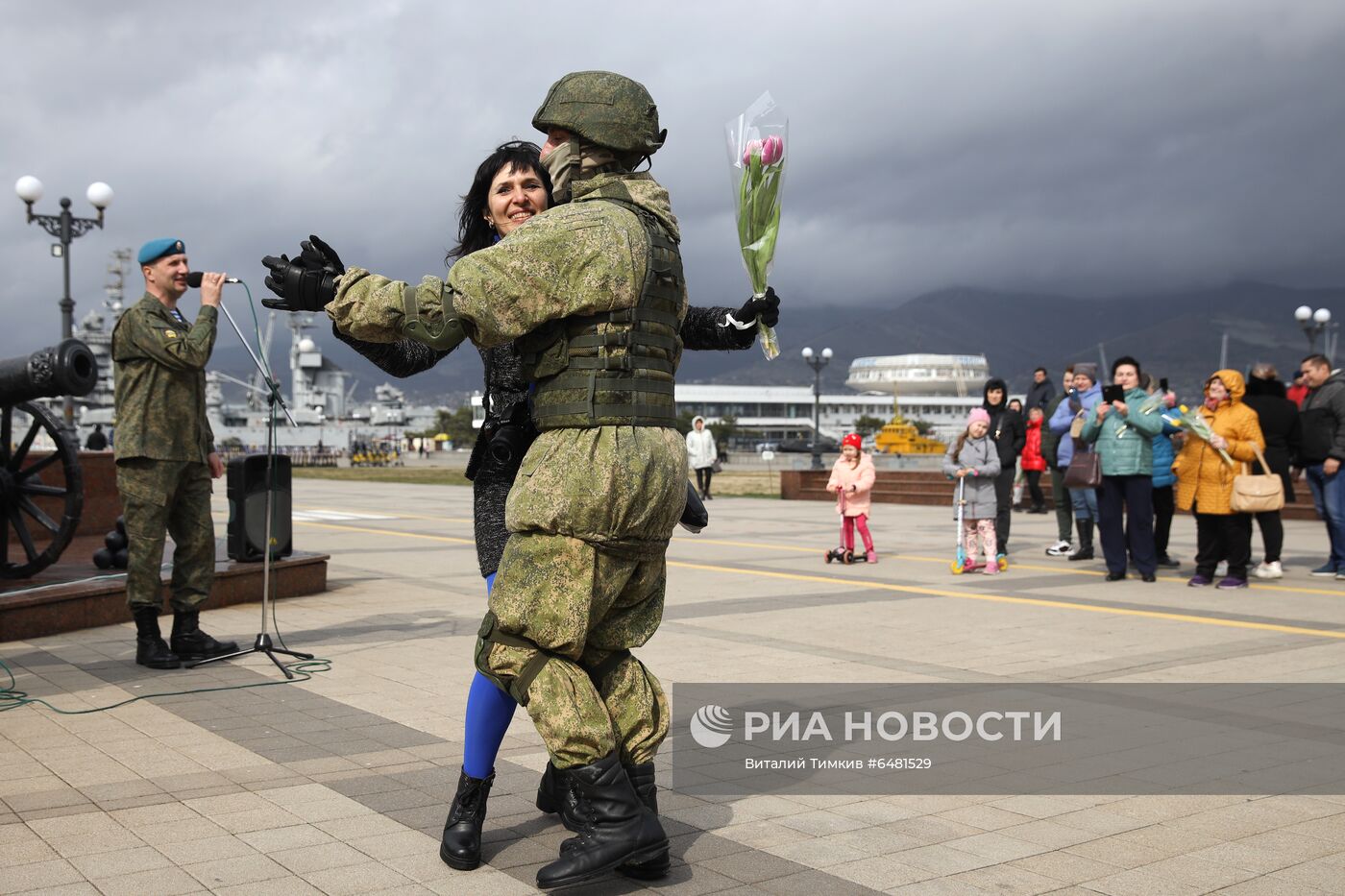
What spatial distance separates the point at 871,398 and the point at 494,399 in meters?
192

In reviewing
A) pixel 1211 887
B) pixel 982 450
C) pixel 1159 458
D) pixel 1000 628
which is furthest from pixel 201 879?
pixel 1159 458

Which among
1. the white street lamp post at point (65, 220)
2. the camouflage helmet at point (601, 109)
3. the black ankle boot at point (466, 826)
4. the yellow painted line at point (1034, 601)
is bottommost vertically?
the yellow painted line at point (1034, 601)

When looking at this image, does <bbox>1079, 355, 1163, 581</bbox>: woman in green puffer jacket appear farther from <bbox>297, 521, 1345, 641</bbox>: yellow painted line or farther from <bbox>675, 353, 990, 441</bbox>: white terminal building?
<bbox>675, 353, 990, 441</bbox>: white terminal building

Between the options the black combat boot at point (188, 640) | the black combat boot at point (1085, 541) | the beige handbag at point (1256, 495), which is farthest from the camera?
the black combat boot at point (1085, 541)

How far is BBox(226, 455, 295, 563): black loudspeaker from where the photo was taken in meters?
9.47

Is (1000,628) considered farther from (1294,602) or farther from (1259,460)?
(1259,460)

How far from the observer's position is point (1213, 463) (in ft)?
36.2

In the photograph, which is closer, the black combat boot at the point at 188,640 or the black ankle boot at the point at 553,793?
the black ankle boot at the point at 553,793

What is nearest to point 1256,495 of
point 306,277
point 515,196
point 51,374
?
point 515,196

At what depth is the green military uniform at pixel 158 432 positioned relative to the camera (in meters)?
6.67

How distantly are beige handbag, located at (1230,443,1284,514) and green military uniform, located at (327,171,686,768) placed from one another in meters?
8.66

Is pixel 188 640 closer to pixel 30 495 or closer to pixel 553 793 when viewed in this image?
pixel 30 495

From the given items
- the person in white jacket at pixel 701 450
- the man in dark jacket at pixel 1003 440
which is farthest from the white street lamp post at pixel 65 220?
the man in dark jacket at pixel 1003 440

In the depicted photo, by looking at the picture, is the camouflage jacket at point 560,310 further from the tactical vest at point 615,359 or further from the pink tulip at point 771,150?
the pink tulip at point 771,150
